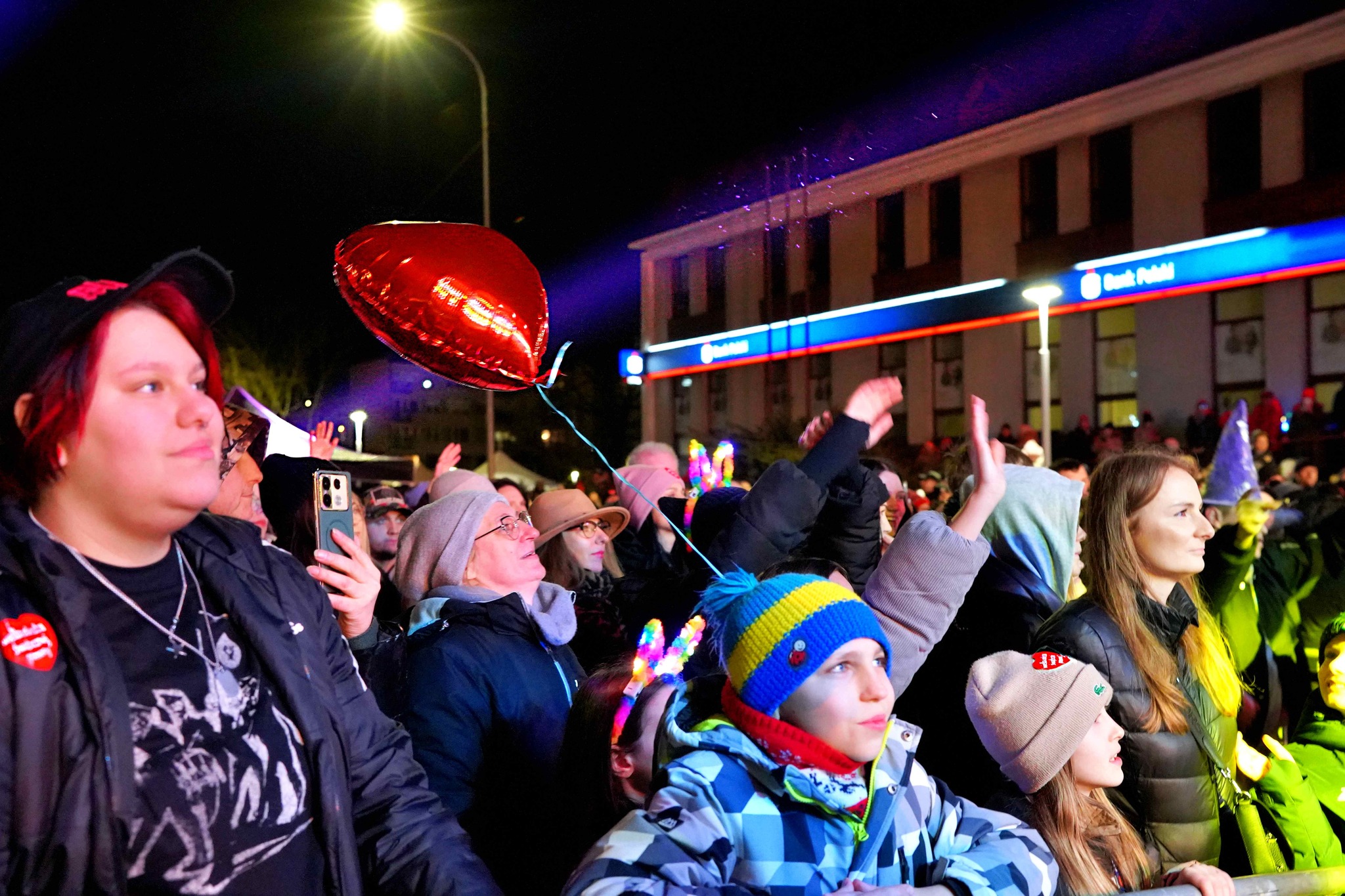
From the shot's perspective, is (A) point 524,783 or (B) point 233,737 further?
(A) point 524,783

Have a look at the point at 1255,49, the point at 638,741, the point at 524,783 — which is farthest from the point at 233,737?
the point at 1255,49

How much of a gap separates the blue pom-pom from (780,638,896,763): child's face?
0.84ft

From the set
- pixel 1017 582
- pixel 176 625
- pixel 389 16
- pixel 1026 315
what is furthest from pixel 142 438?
pixel 1026 315

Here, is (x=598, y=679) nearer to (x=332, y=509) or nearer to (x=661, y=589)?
(x=332, y=509)

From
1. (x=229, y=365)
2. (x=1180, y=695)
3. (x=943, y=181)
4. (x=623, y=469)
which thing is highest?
(x=943, y=181)

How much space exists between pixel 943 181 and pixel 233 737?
24829 mm

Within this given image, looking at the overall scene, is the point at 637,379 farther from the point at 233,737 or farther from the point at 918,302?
the point at 918,302

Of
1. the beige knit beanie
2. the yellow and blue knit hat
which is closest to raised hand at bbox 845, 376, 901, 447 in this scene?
the beige knit beanie

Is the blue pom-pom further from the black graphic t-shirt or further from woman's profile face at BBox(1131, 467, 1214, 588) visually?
woman's profile face at BBox(1131, 467, 1214, 588)

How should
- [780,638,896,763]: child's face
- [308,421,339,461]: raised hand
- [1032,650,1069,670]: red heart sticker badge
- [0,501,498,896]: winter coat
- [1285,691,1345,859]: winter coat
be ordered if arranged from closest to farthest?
1. [0,501,498,896]: winter coat
2. [780,638,896,763]: child's face
3. [1032,650,1069,670]: red heart sticker badge
4. [1285,691,1345,859]: winter coat
5. [308,421,339,461]: raised hand

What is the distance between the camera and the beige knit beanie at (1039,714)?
9.05ft

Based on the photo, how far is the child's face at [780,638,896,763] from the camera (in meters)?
2.08

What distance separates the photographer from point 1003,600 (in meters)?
3.87

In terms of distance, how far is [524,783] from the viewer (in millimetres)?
2941
